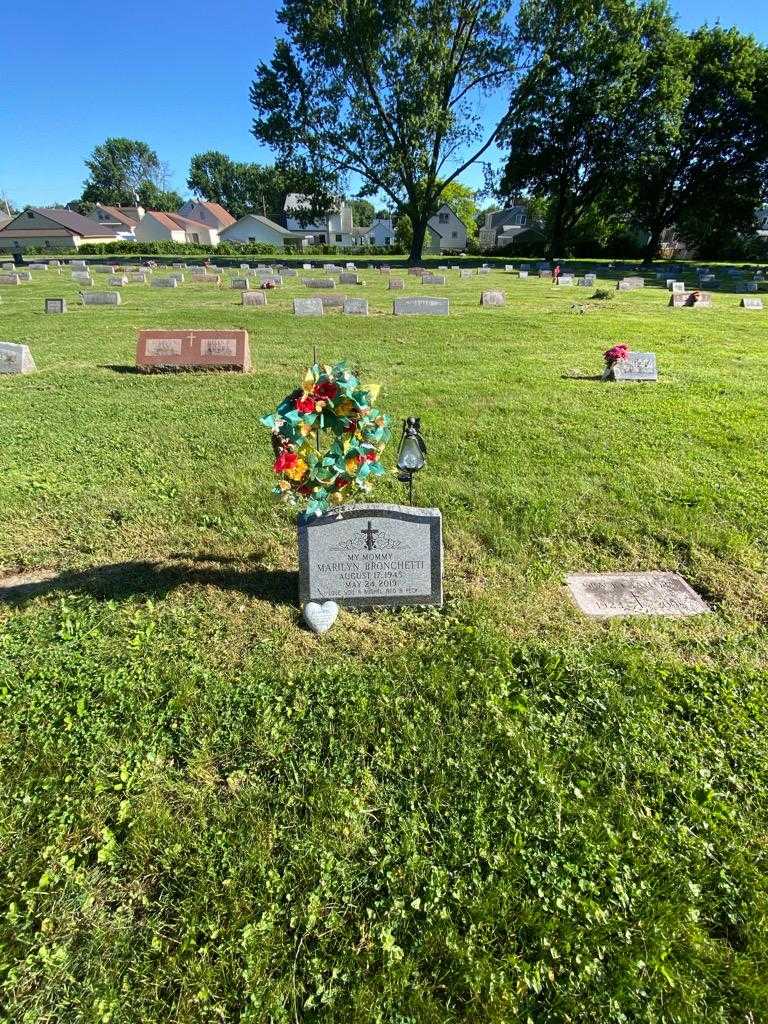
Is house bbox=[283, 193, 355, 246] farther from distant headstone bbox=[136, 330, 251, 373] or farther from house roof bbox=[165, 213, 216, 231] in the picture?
distant headstone bbox=[136, 330, 251, 373]

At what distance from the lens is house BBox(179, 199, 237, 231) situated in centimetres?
8106

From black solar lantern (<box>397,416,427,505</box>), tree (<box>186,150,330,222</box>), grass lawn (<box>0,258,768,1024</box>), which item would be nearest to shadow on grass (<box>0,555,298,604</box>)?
grass lawn (<box>0,258,768,1024</box>)

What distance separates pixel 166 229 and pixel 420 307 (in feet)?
240

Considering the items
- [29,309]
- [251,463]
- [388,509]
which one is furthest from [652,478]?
[29,309]

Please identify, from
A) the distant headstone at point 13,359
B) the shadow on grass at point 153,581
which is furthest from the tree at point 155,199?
the shadow on grass at point 153,581

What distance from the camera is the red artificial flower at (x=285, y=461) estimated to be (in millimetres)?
3307

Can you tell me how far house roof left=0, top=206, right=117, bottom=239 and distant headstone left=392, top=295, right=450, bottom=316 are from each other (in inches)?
2730

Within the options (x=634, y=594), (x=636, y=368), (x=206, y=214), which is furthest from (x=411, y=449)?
(x=206, y=214)

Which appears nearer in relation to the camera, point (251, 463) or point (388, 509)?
point (388, 509)

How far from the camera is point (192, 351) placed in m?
9.77

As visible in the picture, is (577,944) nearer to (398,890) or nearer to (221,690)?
(398,890)

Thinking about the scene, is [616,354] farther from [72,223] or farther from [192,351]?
[72,223]

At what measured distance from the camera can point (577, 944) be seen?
1.96m

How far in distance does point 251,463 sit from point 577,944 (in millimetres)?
5071
